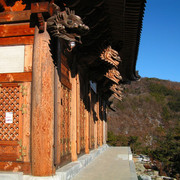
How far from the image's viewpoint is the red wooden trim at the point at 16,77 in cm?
534

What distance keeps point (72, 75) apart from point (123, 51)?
3.34 meters

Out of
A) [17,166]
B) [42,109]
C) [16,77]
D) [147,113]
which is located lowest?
[17,166]

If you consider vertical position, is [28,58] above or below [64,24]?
below

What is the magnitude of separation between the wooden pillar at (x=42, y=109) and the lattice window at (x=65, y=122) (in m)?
1.08

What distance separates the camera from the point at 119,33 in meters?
7.97

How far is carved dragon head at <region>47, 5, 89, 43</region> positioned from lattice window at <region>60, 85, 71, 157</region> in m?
1.46

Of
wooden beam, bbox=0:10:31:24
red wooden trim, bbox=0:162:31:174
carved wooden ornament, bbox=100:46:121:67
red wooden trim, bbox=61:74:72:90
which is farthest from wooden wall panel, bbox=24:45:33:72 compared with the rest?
carved wooden ornament, bbox=100:46:121:67

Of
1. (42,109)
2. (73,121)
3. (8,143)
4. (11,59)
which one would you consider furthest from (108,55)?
(8,143)

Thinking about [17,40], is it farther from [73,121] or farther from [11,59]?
[73,121]

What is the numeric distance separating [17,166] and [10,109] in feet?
3.63

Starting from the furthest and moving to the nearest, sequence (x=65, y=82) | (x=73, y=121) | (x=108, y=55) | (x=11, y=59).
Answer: (x=108, y=55), (x=73, y=121), (x=65, y=82), (x=11, y=59)

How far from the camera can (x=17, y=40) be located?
558cm

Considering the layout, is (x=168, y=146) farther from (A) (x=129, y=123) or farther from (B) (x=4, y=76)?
(A) (x=129, y=123)

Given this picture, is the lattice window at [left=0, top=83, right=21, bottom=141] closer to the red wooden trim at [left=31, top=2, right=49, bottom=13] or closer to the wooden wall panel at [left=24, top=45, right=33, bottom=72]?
the wooden wall panel at [left=24, top=45, right=33, bottom=72]
